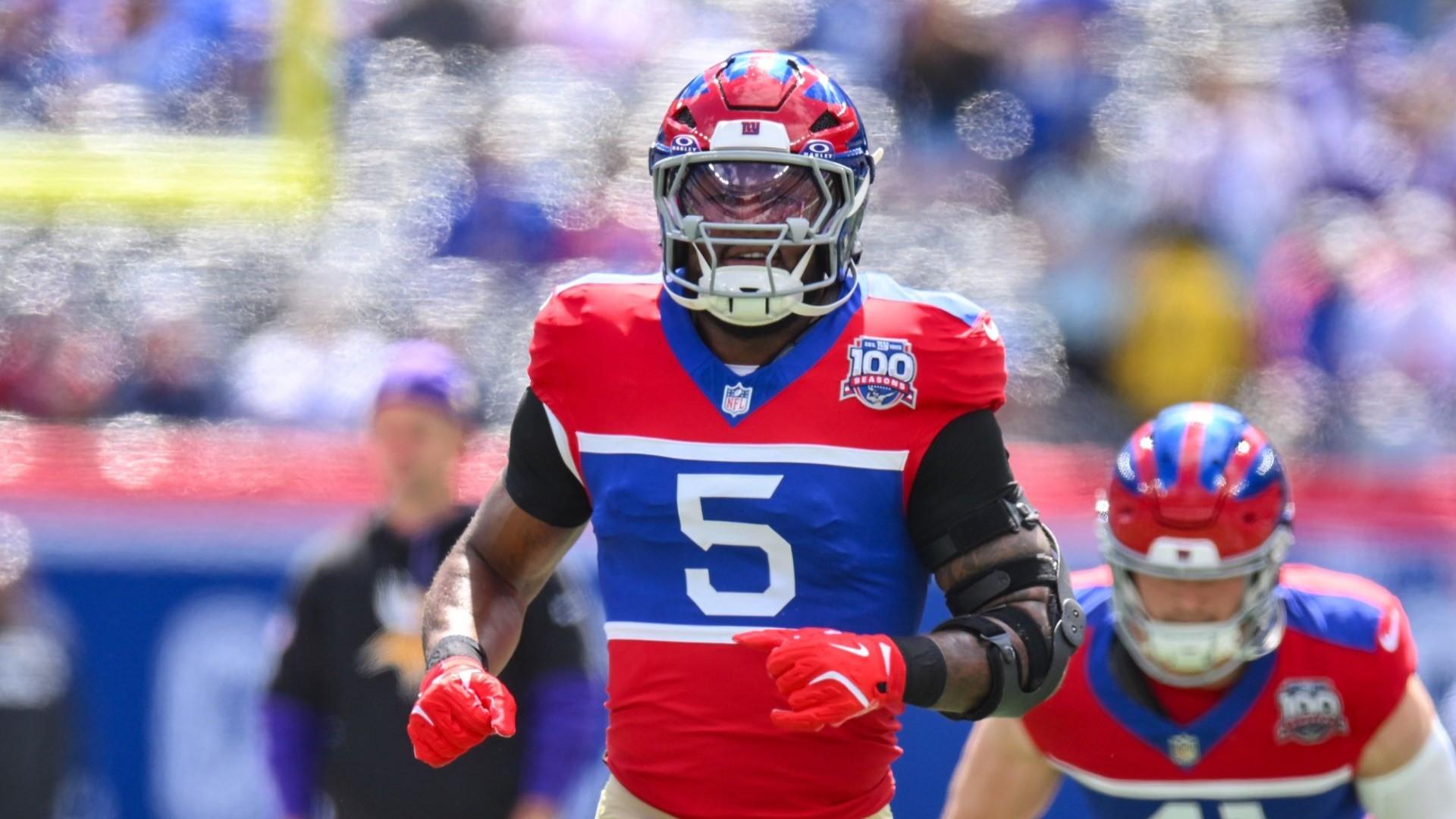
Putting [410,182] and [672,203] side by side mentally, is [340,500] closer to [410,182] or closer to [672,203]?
[410,182]

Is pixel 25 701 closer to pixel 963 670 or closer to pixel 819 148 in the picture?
pixel 819 148

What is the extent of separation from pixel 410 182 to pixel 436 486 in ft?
11.3

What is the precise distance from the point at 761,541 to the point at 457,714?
1.41 feet

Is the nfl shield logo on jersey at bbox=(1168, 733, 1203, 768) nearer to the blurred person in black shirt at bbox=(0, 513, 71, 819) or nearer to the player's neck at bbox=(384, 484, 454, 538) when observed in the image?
the player's neck at bbox=(384, 484, 454, 538)

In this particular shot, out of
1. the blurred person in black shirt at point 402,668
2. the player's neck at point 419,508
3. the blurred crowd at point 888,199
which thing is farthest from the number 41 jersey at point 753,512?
the blurred crowd at point 888,199

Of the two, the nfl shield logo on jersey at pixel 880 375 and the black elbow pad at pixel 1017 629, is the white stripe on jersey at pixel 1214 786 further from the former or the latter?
the nfl shield logo on jersey at pixel 880 375

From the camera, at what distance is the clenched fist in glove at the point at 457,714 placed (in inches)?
97.3

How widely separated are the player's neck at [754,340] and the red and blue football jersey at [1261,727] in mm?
1010

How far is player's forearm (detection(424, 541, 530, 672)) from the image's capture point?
2.75 metres

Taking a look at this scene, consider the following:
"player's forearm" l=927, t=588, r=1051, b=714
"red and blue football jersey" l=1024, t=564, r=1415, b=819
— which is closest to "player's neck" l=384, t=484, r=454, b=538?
"red and blue football jersey" l=1024, t=564, r=1415, b=819

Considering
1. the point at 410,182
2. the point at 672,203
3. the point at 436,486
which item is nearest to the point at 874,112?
the point at 410,182

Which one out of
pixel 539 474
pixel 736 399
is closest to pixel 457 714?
pixel 539 474

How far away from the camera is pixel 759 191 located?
8.74ft

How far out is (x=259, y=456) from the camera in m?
5.74
